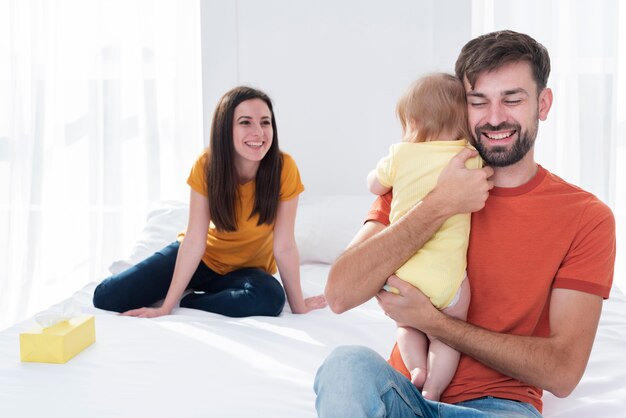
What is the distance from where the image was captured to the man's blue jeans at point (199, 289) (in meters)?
2.29

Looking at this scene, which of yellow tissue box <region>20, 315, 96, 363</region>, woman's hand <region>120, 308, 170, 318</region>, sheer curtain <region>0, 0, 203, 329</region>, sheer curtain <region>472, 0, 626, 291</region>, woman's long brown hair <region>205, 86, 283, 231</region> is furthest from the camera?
sheer curtain <region>0, 0, 203, 329</region>

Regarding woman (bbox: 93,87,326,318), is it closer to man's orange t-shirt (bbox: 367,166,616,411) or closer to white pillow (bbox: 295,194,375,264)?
white pillow (bbox: 295,194,375,264)

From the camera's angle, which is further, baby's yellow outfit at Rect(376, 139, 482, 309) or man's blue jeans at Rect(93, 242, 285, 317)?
man's blue jeans at Rect(93, 242, 285, 317)

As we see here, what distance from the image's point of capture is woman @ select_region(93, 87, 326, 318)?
2.38m

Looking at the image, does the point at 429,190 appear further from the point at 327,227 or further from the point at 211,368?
the point at 327,227

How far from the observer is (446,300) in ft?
4.76

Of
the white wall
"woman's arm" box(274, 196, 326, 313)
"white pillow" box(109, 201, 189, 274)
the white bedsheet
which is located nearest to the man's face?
the white bedsheet

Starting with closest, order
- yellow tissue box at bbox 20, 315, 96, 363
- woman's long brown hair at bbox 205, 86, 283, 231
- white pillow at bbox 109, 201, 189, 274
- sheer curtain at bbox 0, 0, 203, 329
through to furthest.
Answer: yellow tissue box at bbox 20, 315, 96, 363 < woman's long brown hair at bbox 205, 86, 283, 231 < white pillow at bbox 109, 201, 189, 274 < sheer curtain at bbox 0, 0, 203, 329

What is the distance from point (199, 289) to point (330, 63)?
141 centimetres

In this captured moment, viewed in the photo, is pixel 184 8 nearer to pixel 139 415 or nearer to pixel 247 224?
pixel 247 224

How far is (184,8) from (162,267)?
1.58 m

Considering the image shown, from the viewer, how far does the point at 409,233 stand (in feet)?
4.82

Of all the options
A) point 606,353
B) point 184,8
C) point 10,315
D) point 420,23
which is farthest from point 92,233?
point 606,353

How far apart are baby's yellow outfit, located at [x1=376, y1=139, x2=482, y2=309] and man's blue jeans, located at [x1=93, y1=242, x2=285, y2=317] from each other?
33.5 inches
